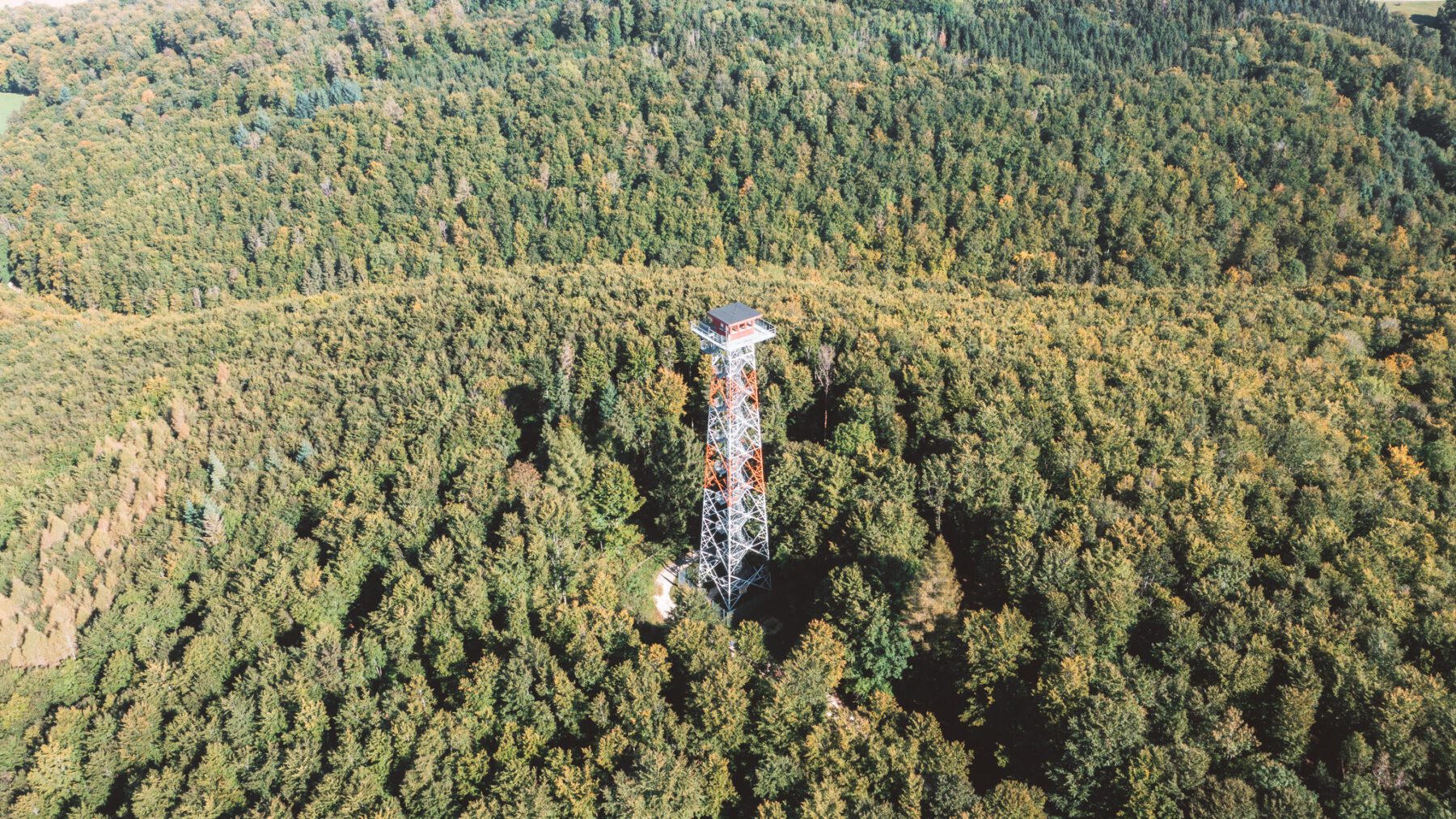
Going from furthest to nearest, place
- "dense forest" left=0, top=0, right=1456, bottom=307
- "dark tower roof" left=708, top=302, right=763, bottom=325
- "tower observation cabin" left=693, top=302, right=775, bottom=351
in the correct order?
"dense forest" left=0, top=0, right=1456, bottom=307
"tower observation cabin" left=693, top=302, right=775, bottom=351
"dark tower roof" left=708, top=302, right=763, bottom=325

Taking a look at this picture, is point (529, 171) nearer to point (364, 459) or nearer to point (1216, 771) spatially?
point (364, 459)

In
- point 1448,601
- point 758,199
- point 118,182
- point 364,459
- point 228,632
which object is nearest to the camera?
point 1448,601

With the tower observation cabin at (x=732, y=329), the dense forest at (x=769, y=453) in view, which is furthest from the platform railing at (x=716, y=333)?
the dense forest at (x=769, y=453)

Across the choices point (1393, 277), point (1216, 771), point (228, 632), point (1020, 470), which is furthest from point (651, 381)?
point (1393, 277)

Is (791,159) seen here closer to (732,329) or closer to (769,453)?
(769,453)

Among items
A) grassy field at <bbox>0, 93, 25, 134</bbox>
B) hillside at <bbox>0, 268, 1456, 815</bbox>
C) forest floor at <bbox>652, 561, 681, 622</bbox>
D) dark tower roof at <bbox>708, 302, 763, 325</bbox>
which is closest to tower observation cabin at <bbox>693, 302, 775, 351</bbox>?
dark tower roof at <bbox>708, 302, 763, 325</bbox>

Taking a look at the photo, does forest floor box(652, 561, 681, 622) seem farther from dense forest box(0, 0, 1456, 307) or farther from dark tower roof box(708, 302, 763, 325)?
dense forest box(0, 0, 1456, 307)
